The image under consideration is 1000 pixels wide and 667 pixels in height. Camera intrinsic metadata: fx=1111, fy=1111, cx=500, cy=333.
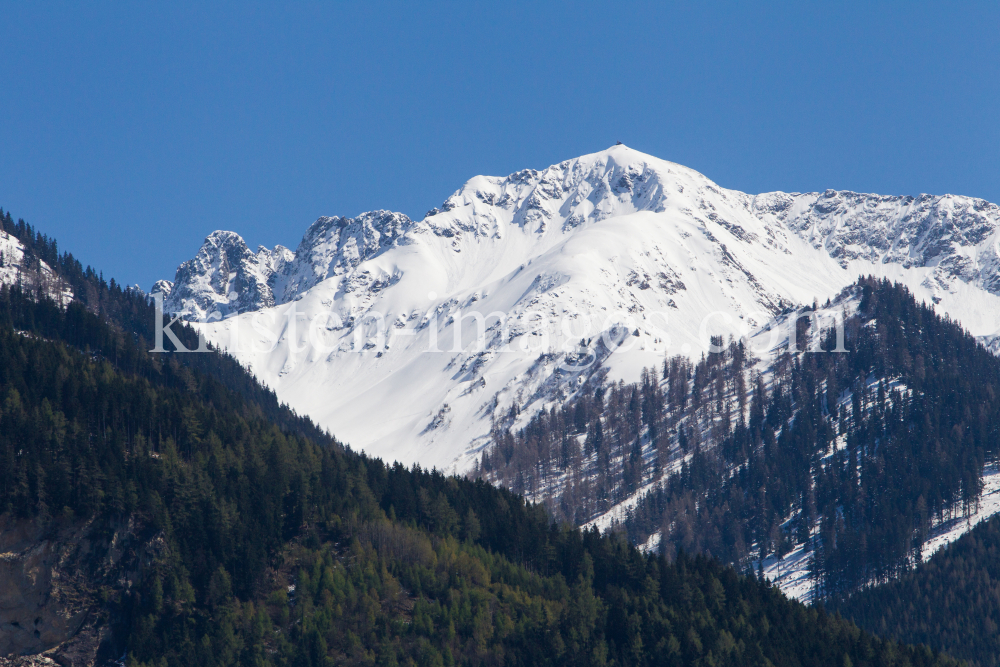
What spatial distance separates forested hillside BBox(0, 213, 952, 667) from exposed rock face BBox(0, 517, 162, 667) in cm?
52

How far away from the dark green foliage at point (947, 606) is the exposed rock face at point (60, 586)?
124915 mm

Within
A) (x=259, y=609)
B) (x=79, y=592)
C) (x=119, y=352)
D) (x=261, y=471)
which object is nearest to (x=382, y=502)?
(x=261, y=471)

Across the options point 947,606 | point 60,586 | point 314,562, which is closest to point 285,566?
point 314,562

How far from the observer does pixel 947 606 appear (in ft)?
605

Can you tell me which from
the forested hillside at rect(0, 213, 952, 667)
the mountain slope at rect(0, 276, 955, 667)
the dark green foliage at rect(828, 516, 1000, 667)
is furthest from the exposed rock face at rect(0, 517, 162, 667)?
the dark green foliage at rect(828, 516, 1000, 667)

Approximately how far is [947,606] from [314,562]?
115 m

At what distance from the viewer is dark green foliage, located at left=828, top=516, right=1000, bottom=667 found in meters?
176

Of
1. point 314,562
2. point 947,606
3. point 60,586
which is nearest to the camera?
point 60,586

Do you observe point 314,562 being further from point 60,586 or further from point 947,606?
point 947,606

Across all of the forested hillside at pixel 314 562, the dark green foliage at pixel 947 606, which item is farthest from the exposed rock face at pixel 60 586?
the dark green foliage at pixel 947 606

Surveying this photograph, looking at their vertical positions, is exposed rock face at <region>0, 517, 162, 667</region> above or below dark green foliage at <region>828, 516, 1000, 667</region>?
above

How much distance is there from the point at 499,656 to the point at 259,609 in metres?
26.0

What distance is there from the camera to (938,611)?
18425 cm

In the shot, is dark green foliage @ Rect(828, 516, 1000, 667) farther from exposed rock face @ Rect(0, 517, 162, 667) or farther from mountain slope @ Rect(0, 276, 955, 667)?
exposed rock face @ Rect(0, 517, 162, 667)
